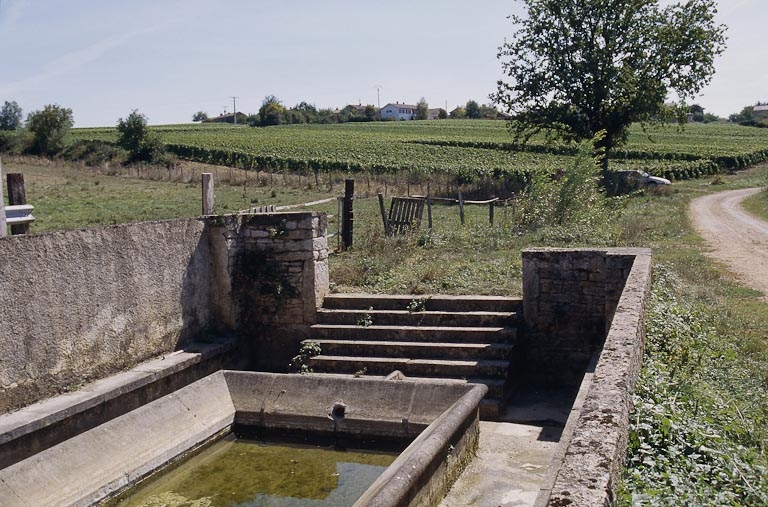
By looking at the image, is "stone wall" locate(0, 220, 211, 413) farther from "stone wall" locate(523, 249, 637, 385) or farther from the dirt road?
the dirt road

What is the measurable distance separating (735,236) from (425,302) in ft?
37.0

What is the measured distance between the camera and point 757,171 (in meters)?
47.9

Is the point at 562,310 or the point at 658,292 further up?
A: the point at 658,292

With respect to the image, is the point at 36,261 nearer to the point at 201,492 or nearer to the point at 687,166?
the point at 201,492

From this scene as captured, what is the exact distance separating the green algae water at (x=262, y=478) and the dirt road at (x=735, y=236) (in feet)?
22.6

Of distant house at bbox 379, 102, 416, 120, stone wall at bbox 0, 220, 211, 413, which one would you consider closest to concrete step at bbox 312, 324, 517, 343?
stone wall at bbox 0, 220, 211, 413

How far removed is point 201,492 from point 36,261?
287 cm

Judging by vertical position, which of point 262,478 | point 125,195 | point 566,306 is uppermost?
point 125,195

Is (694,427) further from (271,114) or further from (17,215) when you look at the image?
(271,114)

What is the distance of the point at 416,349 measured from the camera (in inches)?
385

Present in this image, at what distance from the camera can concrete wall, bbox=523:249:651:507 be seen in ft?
11.0

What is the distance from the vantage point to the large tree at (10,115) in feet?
351

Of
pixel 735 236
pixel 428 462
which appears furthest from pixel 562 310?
pixel 735 236

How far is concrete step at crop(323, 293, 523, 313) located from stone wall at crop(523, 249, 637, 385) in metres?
0.42
